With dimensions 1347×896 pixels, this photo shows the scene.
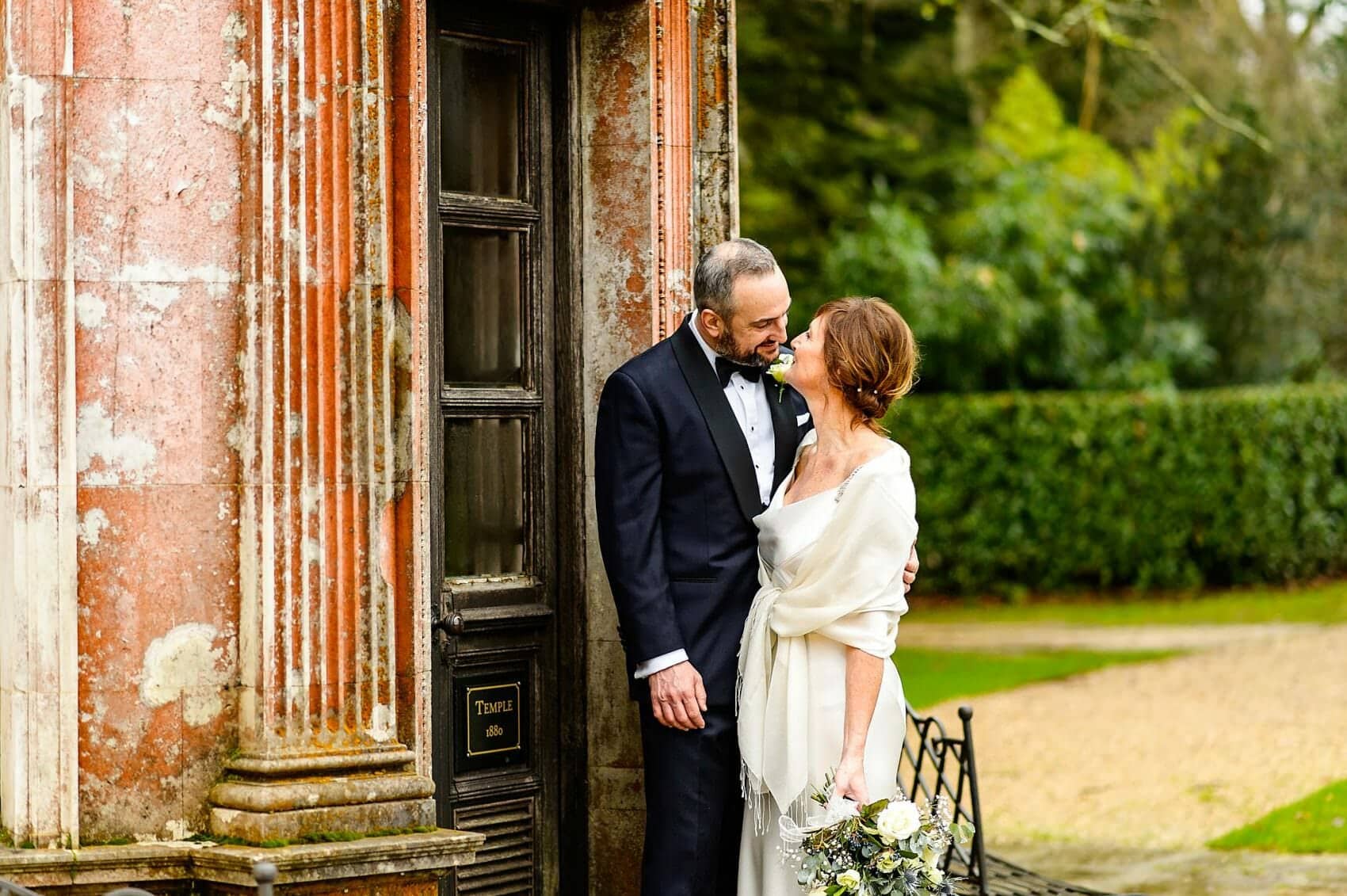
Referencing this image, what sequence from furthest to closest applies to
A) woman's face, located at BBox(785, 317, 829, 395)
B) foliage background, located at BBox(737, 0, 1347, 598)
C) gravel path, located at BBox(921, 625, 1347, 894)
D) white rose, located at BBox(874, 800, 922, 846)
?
foliage background, located at BBox(737, 0, 1347, 598) < gravel path, located at BBox(921, 625, 1347, 894) < woman's face, located at BBox(785, 317, 829, 395) < white rose, located at BBox(874, 800, 922, 846)

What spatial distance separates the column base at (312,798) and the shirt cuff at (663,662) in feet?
2.15

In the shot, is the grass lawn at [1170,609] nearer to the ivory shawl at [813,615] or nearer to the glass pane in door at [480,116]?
the glass pane in door at [480,116]

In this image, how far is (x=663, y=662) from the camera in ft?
15.0

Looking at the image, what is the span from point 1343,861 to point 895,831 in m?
4.75

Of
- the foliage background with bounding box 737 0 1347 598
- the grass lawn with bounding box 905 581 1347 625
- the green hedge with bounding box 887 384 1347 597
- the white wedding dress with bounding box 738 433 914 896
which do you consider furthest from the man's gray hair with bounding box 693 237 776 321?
the green hedge with bounding box 887 384 1347 597

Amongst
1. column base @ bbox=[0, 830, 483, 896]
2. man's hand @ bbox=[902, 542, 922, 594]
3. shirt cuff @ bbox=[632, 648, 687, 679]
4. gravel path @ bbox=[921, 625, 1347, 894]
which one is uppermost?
man's hand @ bbox=[902, 542, 922, 594]

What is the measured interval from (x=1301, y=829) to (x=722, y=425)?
5348mm

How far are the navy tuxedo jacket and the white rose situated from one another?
2.17 feet

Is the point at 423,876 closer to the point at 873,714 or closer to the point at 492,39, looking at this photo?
the point at 873,714

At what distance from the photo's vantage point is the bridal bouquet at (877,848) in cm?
416

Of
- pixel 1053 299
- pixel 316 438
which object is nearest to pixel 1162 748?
pixel 316 438

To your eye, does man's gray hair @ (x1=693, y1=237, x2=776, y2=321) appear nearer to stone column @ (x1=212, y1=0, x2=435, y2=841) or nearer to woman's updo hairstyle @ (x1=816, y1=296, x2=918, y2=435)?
woman's updo hairstyle @ (x1=816, y1=296, x2=918, y2=435)

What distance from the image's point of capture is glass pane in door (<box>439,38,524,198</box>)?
205 inches

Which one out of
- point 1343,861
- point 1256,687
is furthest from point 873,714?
point 1256,687
